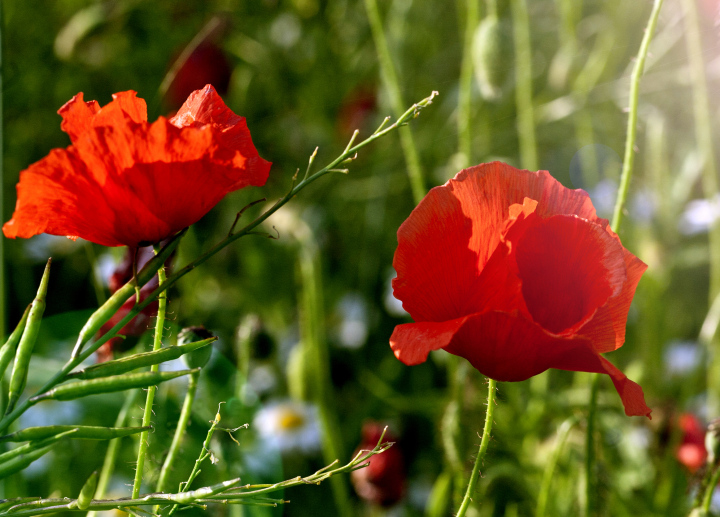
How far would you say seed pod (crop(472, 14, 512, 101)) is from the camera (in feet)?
1.92

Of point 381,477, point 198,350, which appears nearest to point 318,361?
point 381,477

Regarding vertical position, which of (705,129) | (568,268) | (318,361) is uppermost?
(568,268)

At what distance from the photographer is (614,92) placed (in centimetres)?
100

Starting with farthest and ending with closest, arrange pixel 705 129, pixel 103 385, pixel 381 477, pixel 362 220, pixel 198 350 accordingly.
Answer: pixel 362 220
pixel 381 477
pixel 705 129
pixel 198 350
pixel 103 385

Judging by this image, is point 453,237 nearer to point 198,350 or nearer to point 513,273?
point 513,273

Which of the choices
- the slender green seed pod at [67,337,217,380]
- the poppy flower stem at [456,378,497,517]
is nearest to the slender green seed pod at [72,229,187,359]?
the slender green seed pod at [67,337,217,380]

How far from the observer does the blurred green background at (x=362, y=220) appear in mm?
666

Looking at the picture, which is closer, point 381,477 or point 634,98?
point 634,98

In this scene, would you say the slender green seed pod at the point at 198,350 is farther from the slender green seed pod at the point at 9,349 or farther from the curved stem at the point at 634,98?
the curved stem at the point at 634,98

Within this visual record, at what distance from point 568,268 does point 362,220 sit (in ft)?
2.86

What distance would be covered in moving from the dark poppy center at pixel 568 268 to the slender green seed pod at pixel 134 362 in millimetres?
127

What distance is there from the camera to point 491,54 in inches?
23.2

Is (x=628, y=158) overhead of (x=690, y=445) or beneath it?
overhead

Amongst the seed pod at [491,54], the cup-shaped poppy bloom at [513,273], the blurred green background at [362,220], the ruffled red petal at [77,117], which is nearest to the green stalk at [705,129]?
the blurred green background at [362,220]
